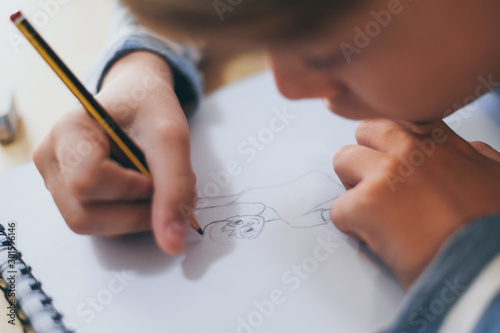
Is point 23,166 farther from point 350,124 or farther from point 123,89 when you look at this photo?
point 350,124

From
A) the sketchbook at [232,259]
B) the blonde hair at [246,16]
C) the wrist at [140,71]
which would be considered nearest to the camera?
the blonde hair at [246,16]

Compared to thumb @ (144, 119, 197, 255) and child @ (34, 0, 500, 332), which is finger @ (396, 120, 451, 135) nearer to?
child @ (34, 0, 500, 332)

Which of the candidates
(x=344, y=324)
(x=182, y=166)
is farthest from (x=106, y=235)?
(x=344, y=324)

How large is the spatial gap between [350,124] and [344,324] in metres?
0.21

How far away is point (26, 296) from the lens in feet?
1.21

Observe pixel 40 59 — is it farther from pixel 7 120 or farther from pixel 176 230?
pixel 176 230

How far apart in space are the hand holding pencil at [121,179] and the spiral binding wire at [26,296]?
0.05 metres

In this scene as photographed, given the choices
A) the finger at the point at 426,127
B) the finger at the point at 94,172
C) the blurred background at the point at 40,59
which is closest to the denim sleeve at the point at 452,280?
the finger at the point at 426,127

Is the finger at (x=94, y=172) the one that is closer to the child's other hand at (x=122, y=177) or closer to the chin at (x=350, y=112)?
the child's other hand at (x=122, y=177)

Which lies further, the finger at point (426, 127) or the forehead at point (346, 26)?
the finger at point (426, 127)

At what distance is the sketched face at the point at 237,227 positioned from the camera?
1.30ft

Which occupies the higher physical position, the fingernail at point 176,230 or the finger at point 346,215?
the fingernail at point 176,230

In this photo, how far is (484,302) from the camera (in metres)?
0.32

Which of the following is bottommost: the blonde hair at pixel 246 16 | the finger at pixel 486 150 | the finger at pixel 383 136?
the finger at pixel 486 150
